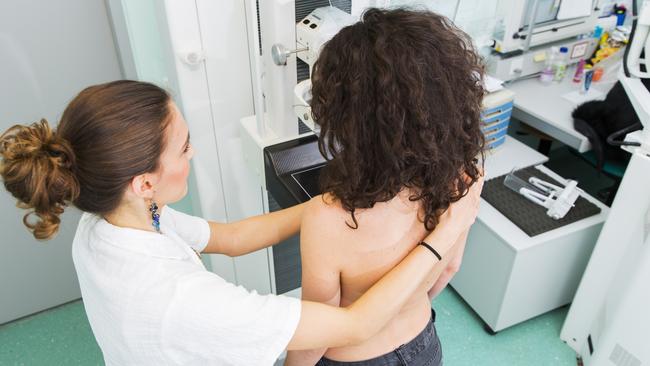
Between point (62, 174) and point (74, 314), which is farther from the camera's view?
point (74, 314)

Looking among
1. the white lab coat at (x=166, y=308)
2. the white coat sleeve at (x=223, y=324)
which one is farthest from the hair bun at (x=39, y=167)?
the white coat sleeve at (x=223, y=324)

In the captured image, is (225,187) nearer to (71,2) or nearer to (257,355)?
(71,2)

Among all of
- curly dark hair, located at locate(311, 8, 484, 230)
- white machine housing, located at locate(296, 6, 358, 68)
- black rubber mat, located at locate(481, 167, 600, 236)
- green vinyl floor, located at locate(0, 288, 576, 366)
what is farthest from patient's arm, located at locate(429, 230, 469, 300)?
green vinyl floor, located at locate(0, 288, 576, 366)

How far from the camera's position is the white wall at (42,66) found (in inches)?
61.5

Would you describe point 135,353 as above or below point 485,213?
above

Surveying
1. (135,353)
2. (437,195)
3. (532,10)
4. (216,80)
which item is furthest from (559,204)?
(135,353)

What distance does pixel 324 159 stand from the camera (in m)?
1.30

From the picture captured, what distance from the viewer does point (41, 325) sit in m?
2.16

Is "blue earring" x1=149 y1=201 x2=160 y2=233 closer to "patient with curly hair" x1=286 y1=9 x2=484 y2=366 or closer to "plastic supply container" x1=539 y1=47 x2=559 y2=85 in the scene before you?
"patient with curly hair" x1=286 y1=9 x2=484 y2=366

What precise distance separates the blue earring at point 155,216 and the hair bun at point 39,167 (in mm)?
139

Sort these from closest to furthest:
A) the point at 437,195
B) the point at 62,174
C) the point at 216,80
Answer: the point at 62,174 < the point at 437,195 < the point at 216,80

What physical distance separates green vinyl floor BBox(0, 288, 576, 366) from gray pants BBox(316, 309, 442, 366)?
91 centimetres

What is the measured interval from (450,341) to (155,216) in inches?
61.2

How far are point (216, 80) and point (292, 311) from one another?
0.90 m
